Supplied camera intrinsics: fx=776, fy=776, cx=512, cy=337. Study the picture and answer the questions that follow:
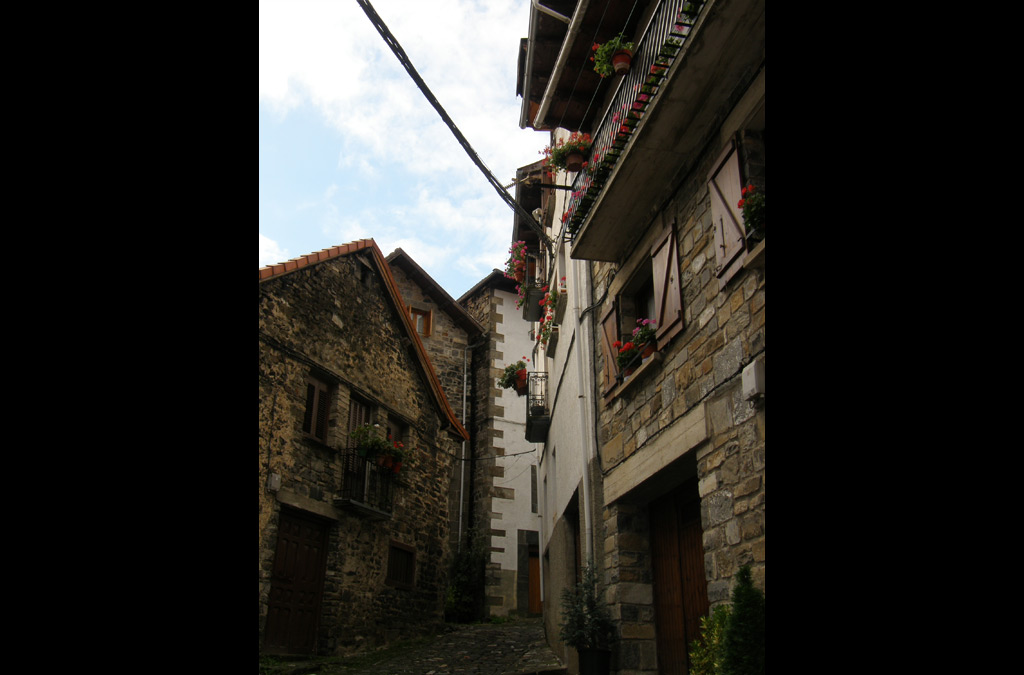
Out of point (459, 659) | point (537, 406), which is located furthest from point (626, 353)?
point (537, 406)

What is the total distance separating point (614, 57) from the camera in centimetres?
767

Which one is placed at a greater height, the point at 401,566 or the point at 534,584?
the point at 401,566

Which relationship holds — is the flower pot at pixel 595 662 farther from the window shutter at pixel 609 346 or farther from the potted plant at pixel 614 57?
the potted plant at pixel 614 57

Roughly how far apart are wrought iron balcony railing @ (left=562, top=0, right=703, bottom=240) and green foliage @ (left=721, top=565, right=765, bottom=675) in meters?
3.47

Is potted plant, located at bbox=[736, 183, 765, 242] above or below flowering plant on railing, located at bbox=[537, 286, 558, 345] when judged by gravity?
below

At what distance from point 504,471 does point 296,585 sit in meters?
8.91

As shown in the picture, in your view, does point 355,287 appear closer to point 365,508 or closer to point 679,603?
point 365,508

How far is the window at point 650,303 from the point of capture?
611cm

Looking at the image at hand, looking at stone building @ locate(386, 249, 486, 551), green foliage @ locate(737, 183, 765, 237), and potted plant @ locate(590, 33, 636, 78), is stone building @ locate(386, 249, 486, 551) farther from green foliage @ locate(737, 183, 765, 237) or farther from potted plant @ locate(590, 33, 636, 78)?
green foliage @ locate(737, 183, 765, 237)

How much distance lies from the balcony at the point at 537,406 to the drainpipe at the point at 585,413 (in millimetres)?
4240

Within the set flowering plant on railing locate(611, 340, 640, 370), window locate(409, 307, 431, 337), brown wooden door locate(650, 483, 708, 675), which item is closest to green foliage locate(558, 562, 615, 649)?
brown wooden door locate(650, 483, 708, 675)

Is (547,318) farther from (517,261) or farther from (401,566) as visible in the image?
(401,566)

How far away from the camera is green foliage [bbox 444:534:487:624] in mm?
16406

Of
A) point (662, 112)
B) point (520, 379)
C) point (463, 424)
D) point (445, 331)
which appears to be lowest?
point (463, 424)
